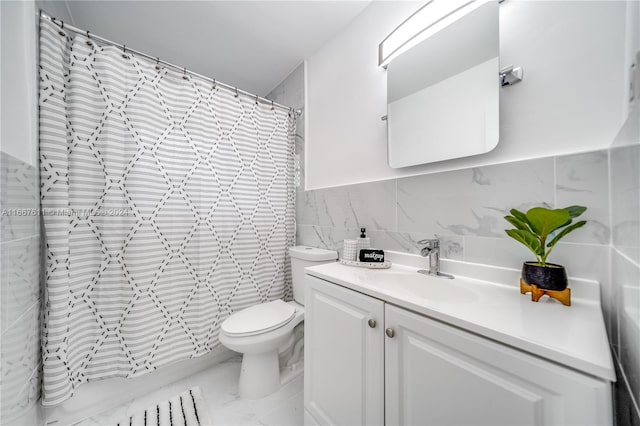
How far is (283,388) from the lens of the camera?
1.37 meters

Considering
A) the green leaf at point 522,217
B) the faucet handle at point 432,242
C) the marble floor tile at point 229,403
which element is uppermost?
the green leaf at point 522,217

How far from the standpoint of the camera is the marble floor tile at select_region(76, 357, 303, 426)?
1157mm

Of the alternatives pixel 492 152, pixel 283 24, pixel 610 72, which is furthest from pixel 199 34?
pixel 610 72

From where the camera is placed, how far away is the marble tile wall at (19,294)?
75 cm

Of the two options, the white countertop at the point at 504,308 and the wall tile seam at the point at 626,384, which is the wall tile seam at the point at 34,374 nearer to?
the white countertop at the point at 504,308

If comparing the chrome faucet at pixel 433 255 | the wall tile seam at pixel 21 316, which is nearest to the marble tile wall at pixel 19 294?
the wall tile seam at pixel 21 316

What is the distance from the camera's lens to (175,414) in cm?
118

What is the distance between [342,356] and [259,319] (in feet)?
2.10

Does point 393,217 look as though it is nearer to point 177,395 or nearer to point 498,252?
point 498,252

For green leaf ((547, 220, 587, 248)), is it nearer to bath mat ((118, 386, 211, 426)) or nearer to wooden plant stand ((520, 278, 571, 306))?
wooden plant stand ((520, 278, 571, 306))

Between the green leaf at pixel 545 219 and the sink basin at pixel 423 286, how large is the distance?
287 millimetres

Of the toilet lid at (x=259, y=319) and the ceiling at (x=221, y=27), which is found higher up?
the ceiling at (x=221, y=27)

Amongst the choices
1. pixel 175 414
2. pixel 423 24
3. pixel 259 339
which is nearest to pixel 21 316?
pixel 175 414

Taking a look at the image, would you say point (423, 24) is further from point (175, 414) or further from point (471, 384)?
point (175, 414)
